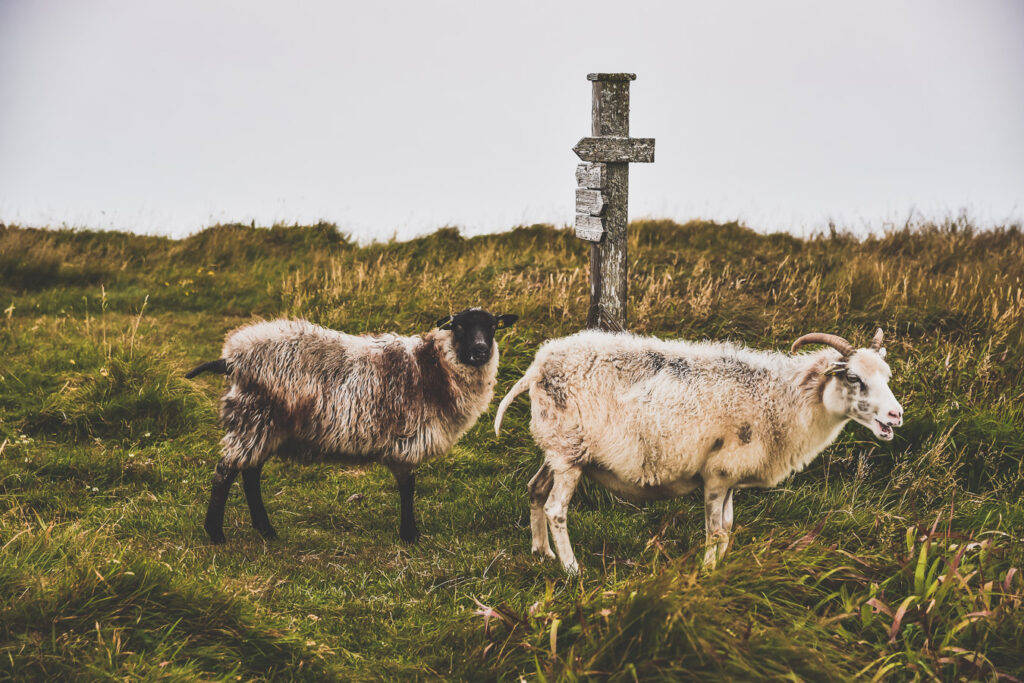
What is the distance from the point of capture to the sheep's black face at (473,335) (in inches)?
249

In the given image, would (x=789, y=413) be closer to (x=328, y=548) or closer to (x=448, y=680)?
(x=448, y=680)

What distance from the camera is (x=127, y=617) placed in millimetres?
3982

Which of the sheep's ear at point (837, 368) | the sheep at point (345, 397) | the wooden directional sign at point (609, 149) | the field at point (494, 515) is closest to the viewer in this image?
the field at point (494, 515)

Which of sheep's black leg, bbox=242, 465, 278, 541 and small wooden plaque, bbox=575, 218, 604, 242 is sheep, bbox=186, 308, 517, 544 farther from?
small wooden plaque, bbox=575, 218, 604, 242

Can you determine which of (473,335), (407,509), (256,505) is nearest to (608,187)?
(473,335)

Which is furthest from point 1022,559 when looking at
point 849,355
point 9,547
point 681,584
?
point 9,547

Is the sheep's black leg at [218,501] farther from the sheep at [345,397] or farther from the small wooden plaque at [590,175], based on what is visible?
the small wooden plaque at [590,175]

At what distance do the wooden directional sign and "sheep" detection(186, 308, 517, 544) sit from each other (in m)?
1.95

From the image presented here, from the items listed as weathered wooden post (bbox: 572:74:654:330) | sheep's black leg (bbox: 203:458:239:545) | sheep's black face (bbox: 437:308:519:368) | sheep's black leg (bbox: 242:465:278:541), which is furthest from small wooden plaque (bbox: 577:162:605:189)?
sheep's black leg (bbox: 203:458:239:545)

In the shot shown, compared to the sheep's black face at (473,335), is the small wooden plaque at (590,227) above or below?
above

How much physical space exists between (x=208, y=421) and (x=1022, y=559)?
709 centimetres

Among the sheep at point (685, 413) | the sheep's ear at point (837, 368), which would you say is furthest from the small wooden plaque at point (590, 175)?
the sheep's ear at point (837, 368)

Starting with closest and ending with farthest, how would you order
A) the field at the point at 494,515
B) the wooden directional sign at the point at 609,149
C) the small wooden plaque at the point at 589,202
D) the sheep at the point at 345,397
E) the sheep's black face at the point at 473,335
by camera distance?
1. the field at the point at 494,515
2. the sheep at the point at 345,397
3. the sheep's black face at the point at 473,335
4. the wooden directional sign at the point at 609,149
5. the small wooden plaque at the point at 589,202

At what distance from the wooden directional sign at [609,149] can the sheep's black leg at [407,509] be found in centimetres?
324
